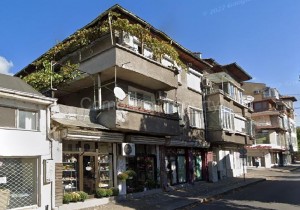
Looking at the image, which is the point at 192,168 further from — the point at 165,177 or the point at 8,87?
the point at 8,87

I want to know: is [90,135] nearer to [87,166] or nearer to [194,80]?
[87,166]

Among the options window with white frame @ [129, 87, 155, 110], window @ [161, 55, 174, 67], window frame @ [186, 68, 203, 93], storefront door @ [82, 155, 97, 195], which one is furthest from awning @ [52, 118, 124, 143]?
window frame @ [186, 68, 203, 93]

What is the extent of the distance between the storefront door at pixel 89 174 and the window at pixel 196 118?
10396mm

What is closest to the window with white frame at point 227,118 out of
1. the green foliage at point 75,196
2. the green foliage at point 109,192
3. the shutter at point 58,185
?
the green foliage at point 109,192

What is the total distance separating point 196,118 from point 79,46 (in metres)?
10.8

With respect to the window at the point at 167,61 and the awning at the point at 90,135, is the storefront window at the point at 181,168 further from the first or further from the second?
the awning at the point at 90,135

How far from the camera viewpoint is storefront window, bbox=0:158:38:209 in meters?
13.3

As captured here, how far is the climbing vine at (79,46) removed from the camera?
18.3 m

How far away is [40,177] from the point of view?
14.1 meters

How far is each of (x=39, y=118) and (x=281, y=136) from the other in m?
58.0

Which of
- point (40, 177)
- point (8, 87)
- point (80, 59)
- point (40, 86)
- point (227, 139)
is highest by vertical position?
point (80, 59)

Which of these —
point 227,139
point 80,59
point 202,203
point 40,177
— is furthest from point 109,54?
point 227,139

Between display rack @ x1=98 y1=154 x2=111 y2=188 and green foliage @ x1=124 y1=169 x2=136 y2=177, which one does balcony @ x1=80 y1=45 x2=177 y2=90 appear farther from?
green foliage @ x1=124 y1=169 x2=136 y2=177

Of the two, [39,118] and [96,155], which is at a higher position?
[39,118]
